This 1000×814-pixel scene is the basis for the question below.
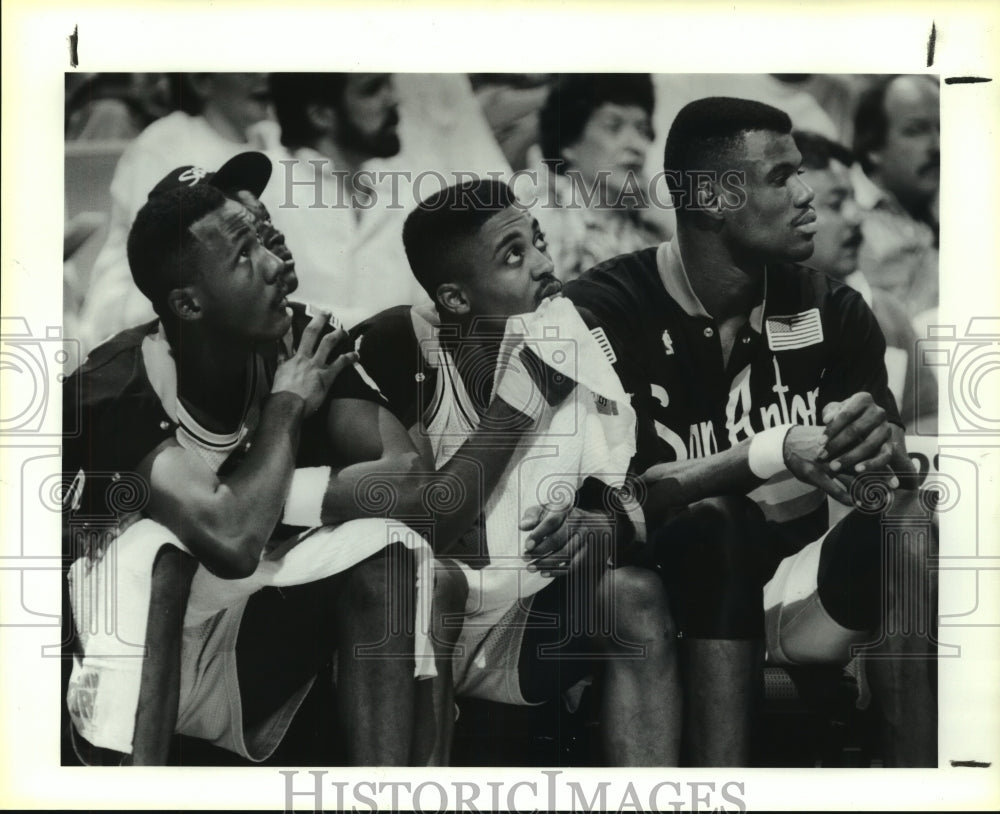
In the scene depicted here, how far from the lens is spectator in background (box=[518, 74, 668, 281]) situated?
4719 mm

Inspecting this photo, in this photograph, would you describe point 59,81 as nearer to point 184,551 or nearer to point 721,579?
point 184,551

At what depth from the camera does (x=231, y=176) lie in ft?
15.4

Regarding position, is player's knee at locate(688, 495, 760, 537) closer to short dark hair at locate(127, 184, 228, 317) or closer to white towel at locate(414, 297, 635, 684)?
white towel at locate(414, 297, 635, 684)

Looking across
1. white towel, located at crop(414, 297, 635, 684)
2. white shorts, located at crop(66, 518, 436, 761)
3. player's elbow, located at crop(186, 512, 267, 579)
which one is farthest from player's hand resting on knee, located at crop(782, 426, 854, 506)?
player's elbow, located at crop(186, 512, 267, 579)

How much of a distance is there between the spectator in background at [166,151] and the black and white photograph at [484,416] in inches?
0.5

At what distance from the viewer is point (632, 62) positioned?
4.75m

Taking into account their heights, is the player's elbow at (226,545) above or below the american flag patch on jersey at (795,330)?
below

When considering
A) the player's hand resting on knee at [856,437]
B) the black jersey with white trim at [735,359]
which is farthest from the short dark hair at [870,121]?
the player's hand resting on knee at [856,437]

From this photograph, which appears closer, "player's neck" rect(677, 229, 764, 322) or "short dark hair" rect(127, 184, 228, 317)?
"short dark hair" rect(127, 184, 228, 317)

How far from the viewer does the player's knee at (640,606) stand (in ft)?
15.4

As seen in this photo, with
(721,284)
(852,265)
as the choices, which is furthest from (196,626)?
(852,265)

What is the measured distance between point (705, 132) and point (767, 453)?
1262 millimetres

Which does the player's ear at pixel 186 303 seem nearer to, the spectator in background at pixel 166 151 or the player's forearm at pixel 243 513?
the spectator in background at pixel 166 151

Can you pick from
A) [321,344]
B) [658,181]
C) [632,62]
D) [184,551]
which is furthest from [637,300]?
[184,551]
